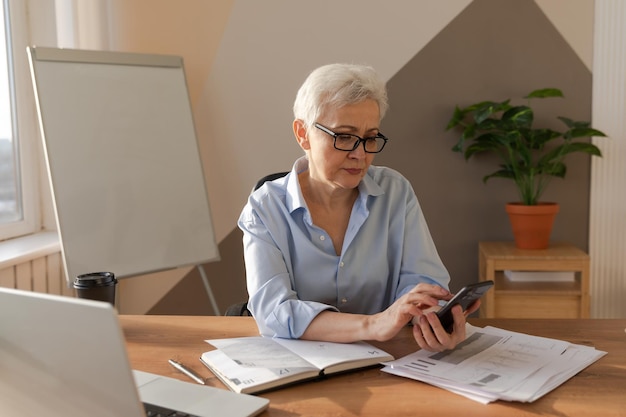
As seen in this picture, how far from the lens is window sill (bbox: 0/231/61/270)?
2.66m

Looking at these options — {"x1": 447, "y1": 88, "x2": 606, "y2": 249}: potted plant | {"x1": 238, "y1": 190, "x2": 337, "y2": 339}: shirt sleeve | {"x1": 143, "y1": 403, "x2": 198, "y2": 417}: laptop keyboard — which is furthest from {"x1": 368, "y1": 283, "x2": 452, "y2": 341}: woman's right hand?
{"x1": 447, "y1": 88, "x2": 606, "y2": 249}: potted plant

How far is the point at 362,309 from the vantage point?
1.99 meters

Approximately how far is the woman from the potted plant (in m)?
1.29

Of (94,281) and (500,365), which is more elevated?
(94,281)

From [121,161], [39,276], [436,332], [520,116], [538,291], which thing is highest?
[520,116]

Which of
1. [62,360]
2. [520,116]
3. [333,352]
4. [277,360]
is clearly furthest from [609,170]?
[62,360]

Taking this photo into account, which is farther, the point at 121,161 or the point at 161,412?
the point at 121,161

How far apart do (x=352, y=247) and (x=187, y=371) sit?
674mm

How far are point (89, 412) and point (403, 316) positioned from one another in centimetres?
74

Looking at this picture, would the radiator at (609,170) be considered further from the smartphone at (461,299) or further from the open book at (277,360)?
the open book at (277,360)

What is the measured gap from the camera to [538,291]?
304 cm

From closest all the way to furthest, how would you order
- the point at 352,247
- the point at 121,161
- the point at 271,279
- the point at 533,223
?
the point at 271,279 → the point at 352,247 → the point at 121,161 → the point at 533,223

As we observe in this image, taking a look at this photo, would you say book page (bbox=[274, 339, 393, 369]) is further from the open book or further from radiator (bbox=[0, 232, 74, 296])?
radiator (bbox=[0, 232, 74, 296])

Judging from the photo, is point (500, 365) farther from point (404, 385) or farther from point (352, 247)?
point (352, 247)
